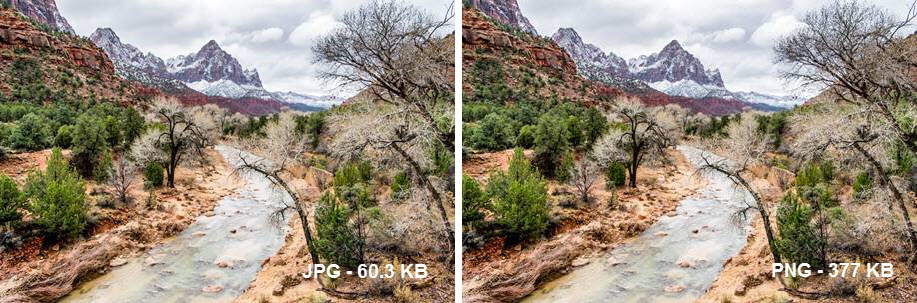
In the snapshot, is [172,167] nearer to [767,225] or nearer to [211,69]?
[211,69]

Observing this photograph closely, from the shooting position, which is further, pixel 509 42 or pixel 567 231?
pixel 509 42

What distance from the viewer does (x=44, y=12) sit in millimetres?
4625

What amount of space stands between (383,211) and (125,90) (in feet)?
8.04

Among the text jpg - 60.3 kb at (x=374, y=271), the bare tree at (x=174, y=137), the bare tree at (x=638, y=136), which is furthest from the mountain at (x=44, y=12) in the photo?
the bare tree at (x=638, y=136)

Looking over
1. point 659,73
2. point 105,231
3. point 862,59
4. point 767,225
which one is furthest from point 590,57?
point 105,231

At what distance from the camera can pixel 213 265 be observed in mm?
4426

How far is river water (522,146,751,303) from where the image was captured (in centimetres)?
456

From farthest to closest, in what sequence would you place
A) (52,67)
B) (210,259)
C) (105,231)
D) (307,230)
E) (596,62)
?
1. (596,62)
2. (52,67)
3. (307,230)
4. (210,259)
5. (105,231)

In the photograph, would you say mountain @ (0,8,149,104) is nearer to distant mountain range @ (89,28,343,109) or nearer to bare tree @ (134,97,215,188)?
distant mountain range @ (89,28,343,109)

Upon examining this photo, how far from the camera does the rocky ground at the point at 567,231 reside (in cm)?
459

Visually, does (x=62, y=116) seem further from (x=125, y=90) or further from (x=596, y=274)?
(x=596, y=274)

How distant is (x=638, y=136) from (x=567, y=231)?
1.10 m

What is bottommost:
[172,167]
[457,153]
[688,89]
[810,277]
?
[810,277]

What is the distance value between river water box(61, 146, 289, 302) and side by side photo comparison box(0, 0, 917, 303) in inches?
0.7
